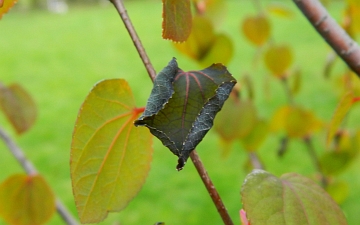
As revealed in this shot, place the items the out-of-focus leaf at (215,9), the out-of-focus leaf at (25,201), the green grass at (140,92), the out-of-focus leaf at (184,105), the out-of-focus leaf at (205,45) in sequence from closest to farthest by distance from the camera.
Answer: the out-of-focus leaf at (184,105)
the out-of-focus leaf at (25,201)
the out-of-focus leaf at (205,45)
the out-of-focus leaf at (215,9)
the green grass at (140,92)

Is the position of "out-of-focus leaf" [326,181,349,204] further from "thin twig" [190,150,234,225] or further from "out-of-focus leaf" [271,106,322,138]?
"thin twig" [190,150,234,225]

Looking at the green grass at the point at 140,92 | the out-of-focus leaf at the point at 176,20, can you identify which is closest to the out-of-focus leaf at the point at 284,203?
the out-of-focus leaf at the point at 176,20

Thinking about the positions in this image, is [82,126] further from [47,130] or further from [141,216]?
[47,130]

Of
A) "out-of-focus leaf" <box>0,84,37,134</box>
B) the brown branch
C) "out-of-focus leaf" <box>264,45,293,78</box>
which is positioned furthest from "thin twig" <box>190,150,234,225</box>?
"out-of-focus leaf" <box>264,45,293,78</box>

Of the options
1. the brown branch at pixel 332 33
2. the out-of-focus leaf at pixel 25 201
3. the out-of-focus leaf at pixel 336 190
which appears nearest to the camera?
the brown branch at pixel 332 33

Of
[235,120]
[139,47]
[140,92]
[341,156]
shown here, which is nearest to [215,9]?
[235,120]

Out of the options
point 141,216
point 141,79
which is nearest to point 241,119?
point 141,216

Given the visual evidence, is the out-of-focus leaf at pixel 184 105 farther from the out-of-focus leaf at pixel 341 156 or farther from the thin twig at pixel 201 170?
the out-of-focus leaf at pixel 341 156
